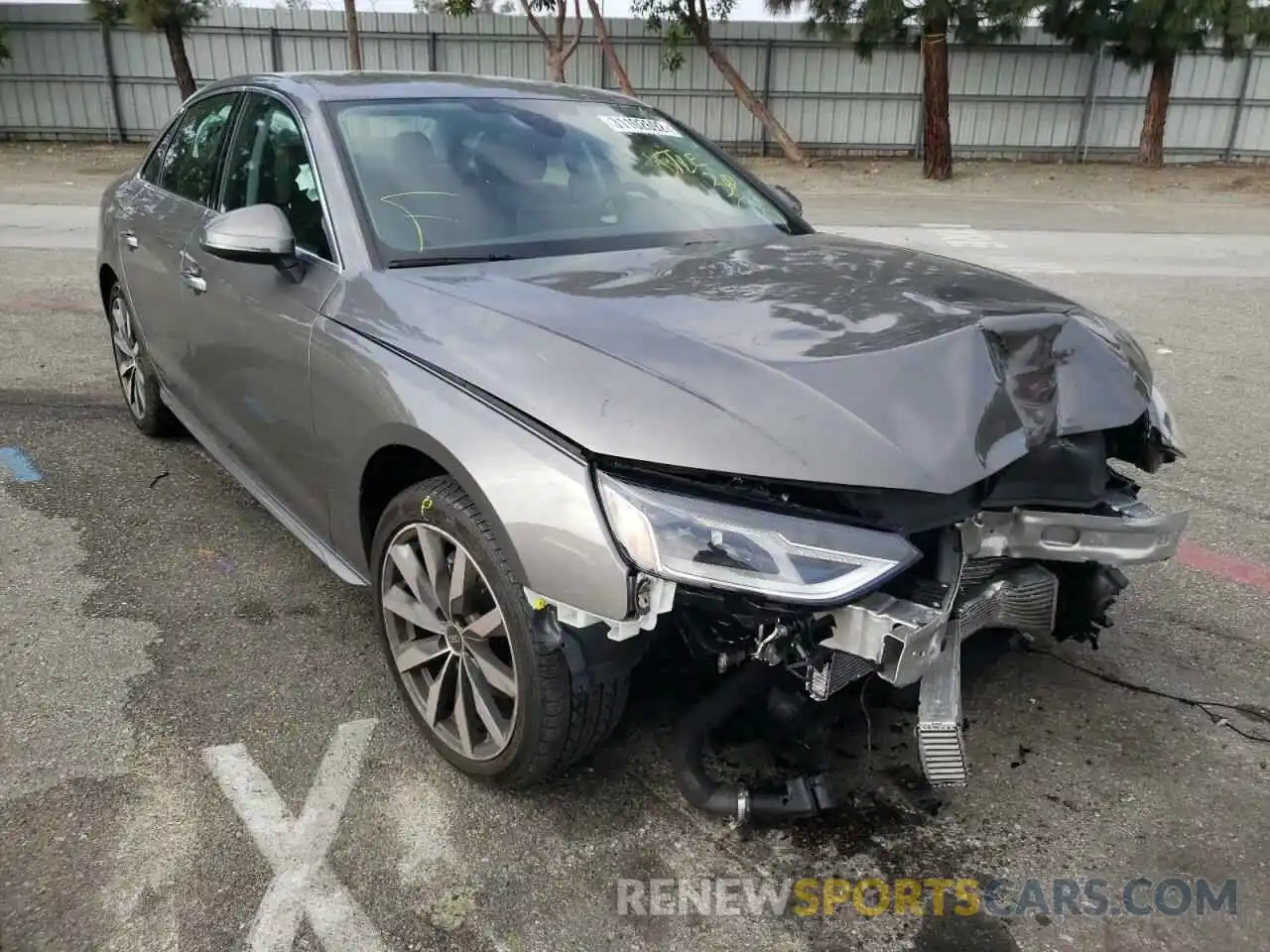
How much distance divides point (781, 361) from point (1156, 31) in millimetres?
19734

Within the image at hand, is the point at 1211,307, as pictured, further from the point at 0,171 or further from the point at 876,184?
the point at 0,171

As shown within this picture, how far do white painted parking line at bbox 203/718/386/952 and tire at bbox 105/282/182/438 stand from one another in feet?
8.40

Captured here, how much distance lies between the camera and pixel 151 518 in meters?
4.26

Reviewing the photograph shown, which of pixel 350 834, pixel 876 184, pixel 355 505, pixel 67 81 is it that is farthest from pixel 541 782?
pixel 67 81

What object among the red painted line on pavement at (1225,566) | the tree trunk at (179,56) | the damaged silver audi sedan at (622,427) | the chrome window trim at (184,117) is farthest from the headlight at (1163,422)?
the tree trunk at (179,56)

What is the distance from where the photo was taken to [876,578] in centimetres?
203

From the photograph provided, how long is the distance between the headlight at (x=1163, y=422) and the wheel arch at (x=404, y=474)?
176 centimetres

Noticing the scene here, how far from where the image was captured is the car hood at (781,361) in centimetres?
209

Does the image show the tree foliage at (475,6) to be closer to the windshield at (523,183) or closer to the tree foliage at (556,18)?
the tree foliage at (556,18)

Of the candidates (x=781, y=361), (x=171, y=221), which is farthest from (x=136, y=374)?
(x=781, y=361)

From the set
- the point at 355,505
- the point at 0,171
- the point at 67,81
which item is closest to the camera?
the point at 355,505

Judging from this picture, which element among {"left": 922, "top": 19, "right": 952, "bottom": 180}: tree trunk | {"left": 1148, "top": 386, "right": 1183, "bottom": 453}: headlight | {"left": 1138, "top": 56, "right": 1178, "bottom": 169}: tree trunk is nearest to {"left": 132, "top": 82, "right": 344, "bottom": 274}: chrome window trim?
{"left": 1148, "top": 386, "right": 1183, "bottom": 453}: headlight

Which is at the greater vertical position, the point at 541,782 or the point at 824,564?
the point at 824,564

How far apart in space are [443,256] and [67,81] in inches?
918
